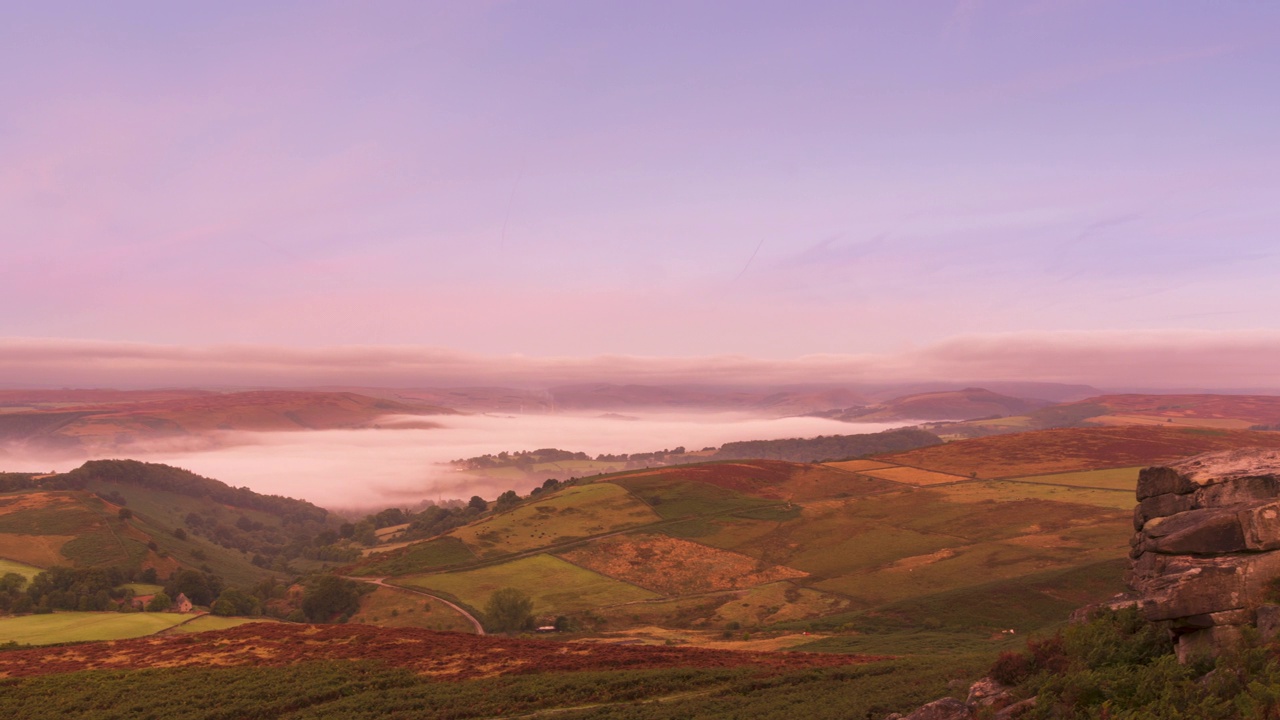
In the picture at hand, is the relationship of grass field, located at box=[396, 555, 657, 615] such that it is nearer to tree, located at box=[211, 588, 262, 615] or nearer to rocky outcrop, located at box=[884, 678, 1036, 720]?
tree, located at box=[211, 588, 262, 615]

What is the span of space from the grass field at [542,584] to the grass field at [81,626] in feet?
151

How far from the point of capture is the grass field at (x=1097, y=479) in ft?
483

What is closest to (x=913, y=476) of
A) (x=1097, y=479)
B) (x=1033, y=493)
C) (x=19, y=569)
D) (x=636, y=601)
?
(x=1033, y=493)

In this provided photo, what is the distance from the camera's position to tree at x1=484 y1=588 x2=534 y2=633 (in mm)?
98875

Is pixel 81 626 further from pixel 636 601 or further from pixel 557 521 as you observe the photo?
pixel 557 521

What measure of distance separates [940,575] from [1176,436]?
155 meters

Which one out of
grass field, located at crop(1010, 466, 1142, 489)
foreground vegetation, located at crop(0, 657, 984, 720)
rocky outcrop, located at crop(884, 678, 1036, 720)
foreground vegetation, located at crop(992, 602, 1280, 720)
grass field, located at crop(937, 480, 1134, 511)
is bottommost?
grass field, located at crop(937, 480, 1134, 511)

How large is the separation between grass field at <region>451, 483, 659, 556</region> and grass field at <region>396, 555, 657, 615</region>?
40.8 ft

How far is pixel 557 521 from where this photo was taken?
165250 mm

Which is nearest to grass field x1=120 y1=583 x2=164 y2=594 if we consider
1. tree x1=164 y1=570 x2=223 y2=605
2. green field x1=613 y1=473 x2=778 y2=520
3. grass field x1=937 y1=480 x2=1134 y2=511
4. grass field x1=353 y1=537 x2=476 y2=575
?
tree x1=164 y1=570 x2=223 y2=605

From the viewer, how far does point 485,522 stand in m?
174

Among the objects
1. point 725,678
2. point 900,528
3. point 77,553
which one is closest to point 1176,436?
point 900,528

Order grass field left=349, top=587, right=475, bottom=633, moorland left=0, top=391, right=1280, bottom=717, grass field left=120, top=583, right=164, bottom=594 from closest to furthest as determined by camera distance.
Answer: moorland left=0, top=391, right=1280, bottom=717 < grass field left=349, top=587, right=475, bottom=633 < grass field left=120, top=583, right=164, bottom=594

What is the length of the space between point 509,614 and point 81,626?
56.8 m
